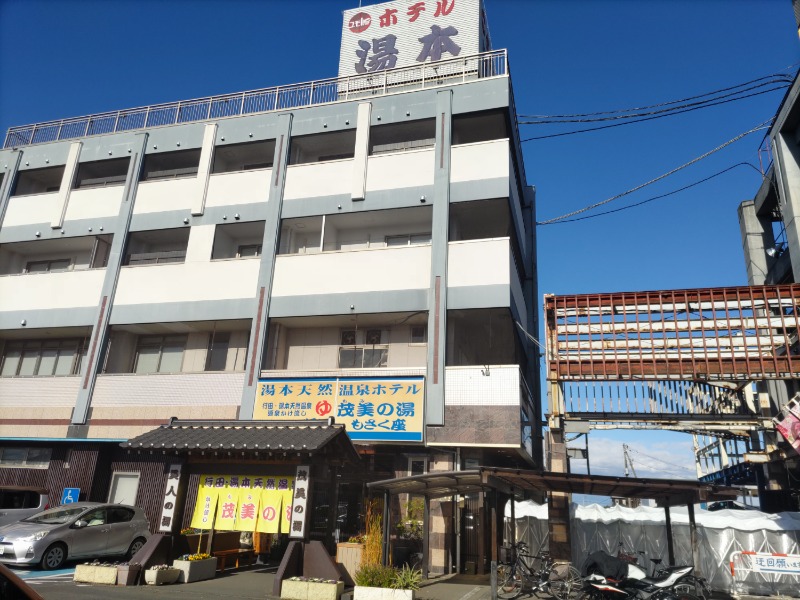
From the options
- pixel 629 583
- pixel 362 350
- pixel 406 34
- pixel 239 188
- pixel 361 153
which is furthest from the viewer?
pixel 406 34

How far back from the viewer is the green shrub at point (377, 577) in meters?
12.4

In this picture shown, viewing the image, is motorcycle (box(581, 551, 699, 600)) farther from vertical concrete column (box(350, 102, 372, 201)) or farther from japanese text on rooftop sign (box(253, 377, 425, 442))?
vertical concrete column (box(350, 102, 372, 201))

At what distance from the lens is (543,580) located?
13.8 m

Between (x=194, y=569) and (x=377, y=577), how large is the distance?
5623 mm

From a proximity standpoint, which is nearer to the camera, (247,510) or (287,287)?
(247,510)

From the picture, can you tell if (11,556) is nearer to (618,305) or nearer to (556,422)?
(556,422)

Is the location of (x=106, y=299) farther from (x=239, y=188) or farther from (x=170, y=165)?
(x=170, y=165)

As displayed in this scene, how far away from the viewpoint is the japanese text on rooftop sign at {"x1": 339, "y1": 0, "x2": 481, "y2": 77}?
84.6ft

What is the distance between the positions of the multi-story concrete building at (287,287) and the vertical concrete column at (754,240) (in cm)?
1021

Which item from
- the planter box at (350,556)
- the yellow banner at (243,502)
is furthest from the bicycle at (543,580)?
the yellow banner at (243,502)

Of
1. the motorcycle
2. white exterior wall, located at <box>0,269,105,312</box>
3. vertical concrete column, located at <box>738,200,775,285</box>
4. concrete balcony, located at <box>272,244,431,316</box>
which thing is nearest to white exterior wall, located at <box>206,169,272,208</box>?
concrete balcony, located at <box>272,244,431,316</box>

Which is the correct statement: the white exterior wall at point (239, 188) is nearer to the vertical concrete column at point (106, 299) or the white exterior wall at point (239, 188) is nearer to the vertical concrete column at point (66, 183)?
the vertical concrete column at point (106, 299)

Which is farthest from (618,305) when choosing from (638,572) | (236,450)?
(236,450)

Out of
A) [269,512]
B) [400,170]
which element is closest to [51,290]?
[400,170]
